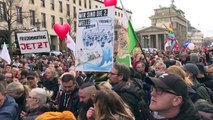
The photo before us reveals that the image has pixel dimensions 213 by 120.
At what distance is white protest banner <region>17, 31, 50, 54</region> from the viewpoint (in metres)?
9.51

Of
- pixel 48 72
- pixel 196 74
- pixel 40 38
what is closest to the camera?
pixel 196 74

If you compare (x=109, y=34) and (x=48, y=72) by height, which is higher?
(x=109, y=34)

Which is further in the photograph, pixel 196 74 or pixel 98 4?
pixel 98 4

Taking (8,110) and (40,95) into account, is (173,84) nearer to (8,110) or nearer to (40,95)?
(40,95)

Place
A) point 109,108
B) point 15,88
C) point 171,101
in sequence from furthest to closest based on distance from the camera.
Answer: point 15,88, point 109,108, point 171,101

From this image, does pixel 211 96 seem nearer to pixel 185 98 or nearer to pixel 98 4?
pixel 185 98

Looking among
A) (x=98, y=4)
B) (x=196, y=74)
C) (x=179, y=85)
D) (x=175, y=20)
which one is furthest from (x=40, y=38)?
(x=175, y=20)

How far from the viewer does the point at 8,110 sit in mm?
4055

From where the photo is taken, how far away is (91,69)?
5.98m

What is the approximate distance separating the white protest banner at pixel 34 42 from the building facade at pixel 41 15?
22.9 meters

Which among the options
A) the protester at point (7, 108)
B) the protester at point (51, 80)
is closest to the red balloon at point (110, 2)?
the protester at point (51, 80)

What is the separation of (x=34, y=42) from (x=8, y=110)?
5735 mm

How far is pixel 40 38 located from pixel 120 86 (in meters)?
5.68

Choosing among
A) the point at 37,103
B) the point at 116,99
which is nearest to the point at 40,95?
the point at 37,103
